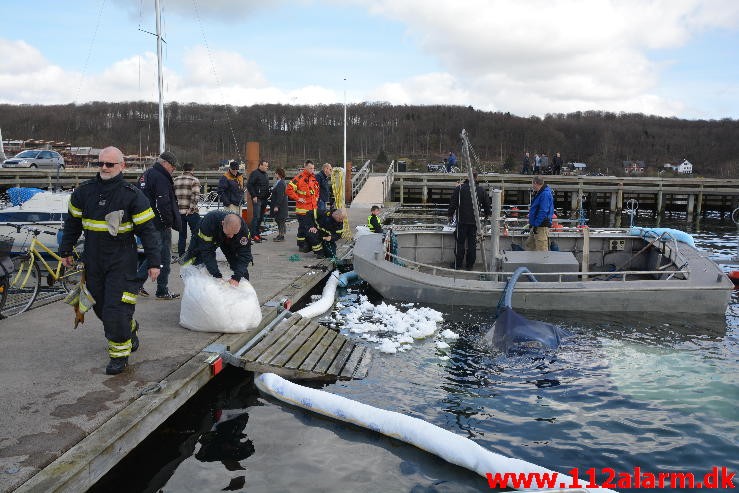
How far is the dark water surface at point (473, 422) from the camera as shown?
4719mm

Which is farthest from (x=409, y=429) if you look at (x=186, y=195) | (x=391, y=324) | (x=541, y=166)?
(x=541, y=166)

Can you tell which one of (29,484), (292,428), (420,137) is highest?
(420,137)

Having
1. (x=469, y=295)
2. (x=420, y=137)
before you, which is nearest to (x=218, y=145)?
(x=420, y=137)

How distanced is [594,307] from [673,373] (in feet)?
7.78

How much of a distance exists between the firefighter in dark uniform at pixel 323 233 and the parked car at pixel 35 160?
28.4 metres

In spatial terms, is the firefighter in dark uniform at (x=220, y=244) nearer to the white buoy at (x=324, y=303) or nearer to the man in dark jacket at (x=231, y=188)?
the white buoy at (x=324, y=303)

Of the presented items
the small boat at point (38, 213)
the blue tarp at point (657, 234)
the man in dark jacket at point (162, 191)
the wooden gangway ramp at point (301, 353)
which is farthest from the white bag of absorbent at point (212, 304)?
the blue tarp at point (657, 234)

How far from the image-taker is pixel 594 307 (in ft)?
30.2

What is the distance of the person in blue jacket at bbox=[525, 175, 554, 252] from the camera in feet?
34.3

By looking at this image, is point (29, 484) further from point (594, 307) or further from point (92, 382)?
point (594, 307)

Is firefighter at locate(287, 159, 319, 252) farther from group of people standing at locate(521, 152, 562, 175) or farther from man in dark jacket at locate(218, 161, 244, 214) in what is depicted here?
group of people standing at locate(521, 152, 562, 175)

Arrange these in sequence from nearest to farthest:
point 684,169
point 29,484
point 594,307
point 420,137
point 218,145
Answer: point 29,484, point 594,307, point 684,169, point 218,145, point 420,137

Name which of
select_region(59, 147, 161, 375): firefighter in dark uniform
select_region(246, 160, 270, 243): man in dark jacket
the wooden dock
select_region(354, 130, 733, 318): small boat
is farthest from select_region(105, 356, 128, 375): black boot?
the wooden dock

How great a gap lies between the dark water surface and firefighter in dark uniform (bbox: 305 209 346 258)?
200 inches
